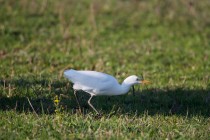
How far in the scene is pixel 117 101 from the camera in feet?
26.5

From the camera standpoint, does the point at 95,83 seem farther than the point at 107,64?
No

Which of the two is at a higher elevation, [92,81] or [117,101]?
[92,81]

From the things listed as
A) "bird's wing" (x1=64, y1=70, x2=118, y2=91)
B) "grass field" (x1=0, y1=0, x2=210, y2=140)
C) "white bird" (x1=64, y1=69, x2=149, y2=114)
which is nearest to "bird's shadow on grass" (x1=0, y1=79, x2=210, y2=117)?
"grass field" (x1=0, y1=0, x2=210, y2=140)

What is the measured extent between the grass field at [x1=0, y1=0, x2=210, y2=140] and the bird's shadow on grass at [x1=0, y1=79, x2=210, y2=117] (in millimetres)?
16

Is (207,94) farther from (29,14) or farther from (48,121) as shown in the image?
(29,14)

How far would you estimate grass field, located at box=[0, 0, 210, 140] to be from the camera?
21.8ft

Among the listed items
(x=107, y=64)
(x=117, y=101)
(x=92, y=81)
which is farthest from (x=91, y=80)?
(x=107, y=64)

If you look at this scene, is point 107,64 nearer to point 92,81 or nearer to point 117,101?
point 117,101

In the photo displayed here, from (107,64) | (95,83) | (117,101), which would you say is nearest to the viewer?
(95,83)

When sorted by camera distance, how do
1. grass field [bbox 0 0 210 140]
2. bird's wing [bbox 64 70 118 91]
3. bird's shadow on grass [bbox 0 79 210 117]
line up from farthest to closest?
bird's shadow on grass [bbox 0 79 210 117]
bird's wing [bbox 64 70 118 91]
grass field [bbox 0 0 210 140]

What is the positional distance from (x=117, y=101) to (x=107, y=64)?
3025 millimetres

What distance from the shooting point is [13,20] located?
14.4 meters

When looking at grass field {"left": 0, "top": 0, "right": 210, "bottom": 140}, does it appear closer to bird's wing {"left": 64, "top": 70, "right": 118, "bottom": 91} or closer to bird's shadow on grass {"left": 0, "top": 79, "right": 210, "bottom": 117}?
bird's shadow on grass {"left": 0, "top": 79, "right": 210, "bottom": 117}

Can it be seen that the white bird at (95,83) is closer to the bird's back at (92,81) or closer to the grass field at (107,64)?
the bird's back at (92,81)
